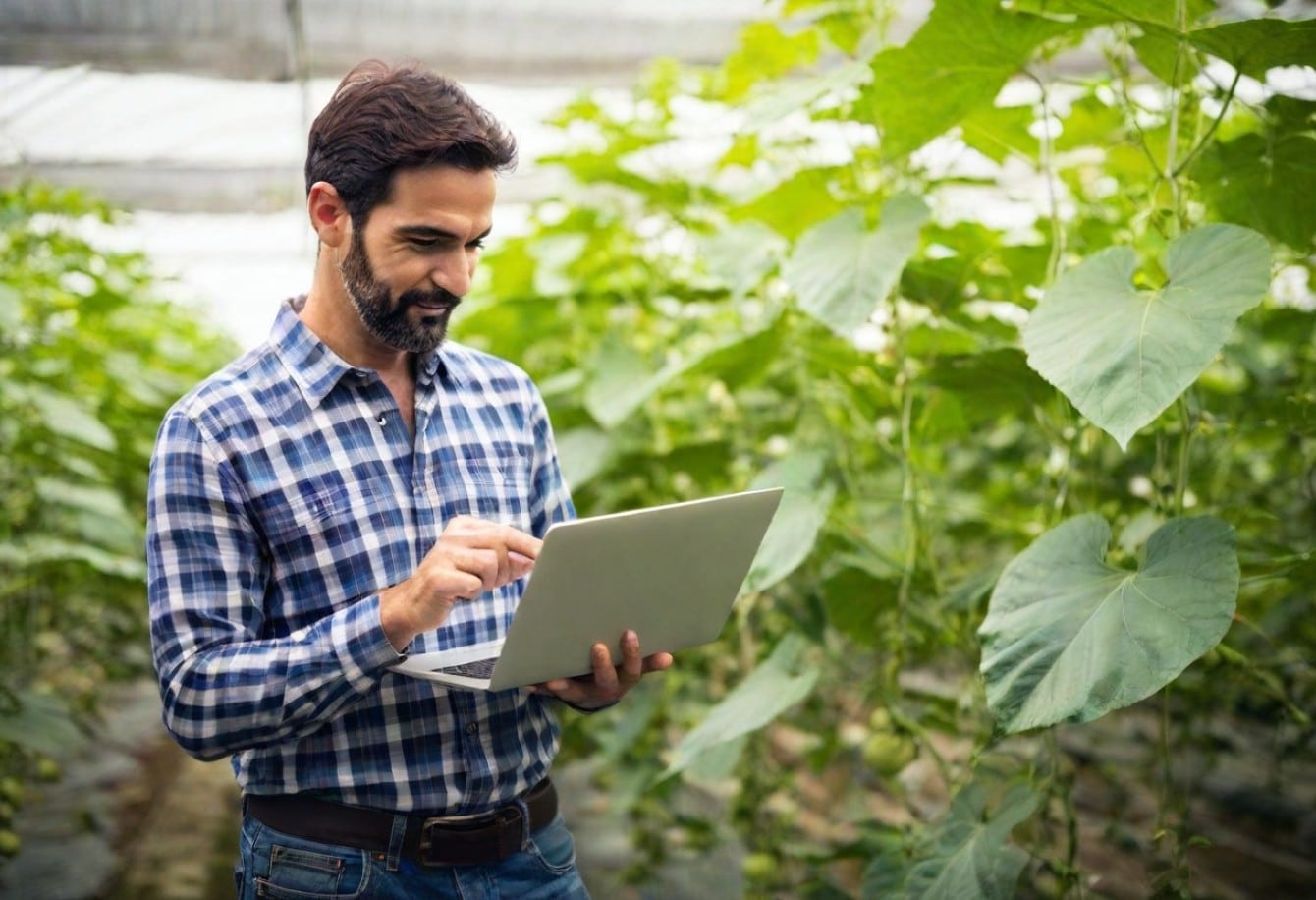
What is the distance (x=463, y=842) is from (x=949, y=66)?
1.06 meters

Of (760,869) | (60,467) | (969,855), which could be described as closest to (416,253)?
(969,855)

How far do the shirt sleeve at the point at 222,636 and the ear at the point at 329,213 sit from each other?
0.80 feet

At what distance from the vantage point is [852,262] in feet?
5.22

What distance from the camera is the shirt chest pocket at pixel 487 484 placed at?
1.32 metres

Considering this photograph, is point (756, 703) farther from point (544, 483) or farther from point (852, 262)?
point (852, 262)

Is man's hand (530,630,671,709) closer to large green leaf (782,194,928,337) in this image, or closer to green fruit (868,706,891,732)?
large green leaf (782,194,928,337)

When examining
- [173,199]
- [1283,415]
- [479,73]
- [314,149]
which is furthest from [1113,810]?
[173,199]

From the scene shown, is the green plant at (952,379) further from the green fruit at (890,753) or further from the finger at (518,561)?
the finger at (518,561)

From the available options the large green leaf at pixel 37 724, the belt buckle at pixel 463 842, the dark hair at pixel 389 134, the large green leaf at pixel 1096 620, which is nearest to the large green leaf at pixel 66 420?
the large green leaf at pixel 37 724

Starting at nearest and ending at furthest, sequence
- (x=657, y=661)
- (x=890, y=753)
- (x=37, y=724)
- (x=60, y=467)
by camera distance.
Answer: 1. (x=657, y=661)
2. (x=890, y=753)
3. (x=37, y=724)
4. (x=60, y=467)

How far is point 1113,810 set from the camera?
2609 mm

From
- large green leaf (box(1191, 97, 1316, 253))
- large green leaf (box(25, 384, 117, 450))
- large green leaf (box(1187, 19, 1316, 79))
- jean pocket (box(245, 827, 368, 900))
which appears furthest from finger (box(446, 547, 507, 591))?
large green leaf (box(25, 384, 117, 450))

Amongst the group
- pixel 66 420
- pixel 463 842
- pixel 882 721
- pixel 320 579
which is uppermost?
pixel 320 579

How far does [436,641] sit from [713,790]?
2491mm
